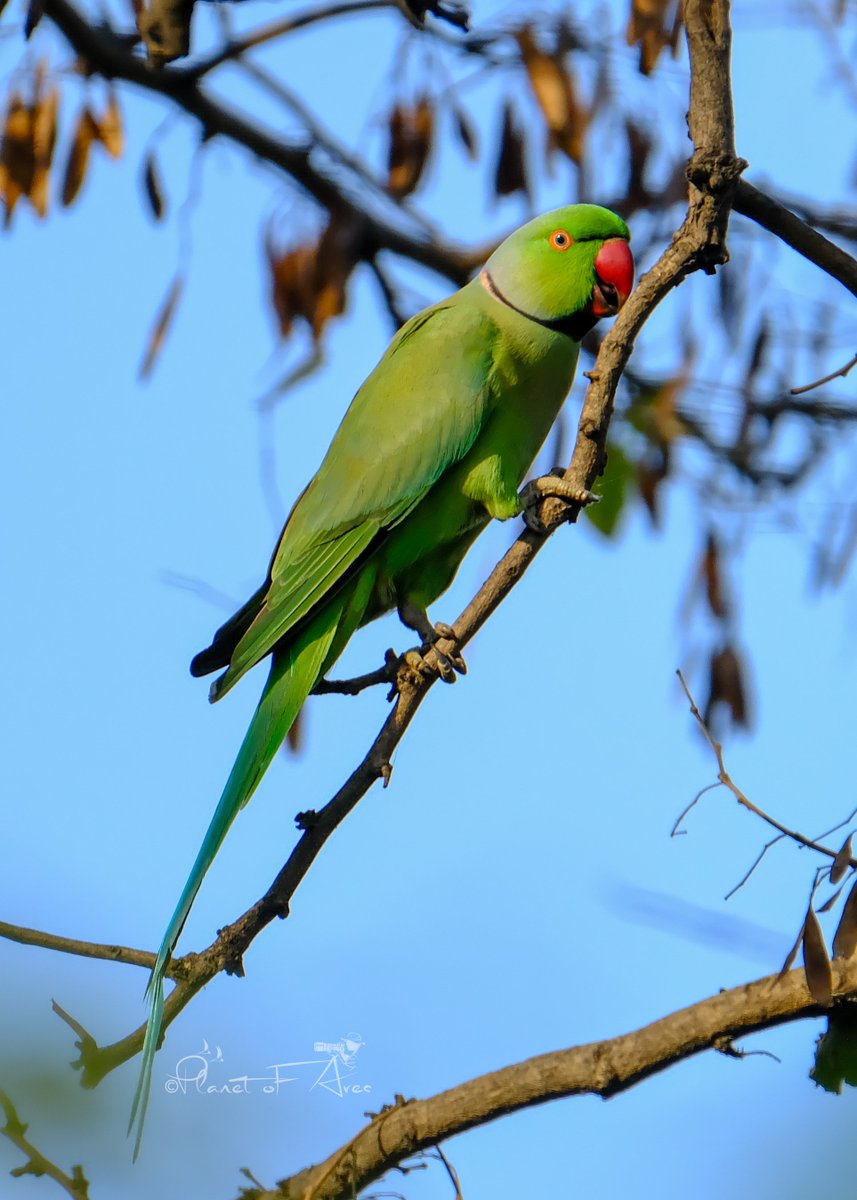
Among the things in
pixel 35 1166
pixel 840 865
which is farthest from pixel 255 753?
pixel 840 865

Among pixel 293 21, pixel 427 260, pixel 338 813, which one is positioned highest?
pixel 293 21

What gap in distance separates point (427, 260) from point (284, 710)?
2039mm

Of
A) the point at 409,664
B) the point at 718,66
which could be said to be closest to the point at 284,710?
the point at 409,664

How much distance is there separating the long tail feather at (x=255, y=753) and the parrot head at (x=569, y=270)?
0.94 meters

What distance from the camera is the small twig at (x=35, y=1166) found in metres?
1.95

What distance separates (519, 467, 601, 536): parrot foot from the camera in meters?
2.67

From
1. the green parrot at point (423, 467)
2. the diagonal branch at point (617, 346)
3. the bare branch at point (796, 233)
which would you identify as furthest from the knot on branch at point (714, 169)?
the green parrot at point (423, 467)

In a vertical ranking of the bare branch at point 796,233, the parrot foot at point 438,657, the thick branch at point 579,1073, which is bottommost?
the thick branch at point 579,1073

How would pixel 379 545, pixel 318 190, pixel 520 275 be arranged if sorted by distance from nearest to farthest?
pixel 379 545 < pixel 520 275 < pixel 318 190

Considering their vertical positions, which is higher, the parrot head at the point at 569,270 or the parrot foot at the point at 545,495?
the parrot head at the point at 569,270

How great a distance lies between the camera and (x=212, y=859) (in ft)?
8.64

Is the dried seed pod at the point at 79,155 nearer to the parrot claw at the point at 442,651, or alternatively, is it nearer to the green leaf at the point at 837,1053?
the parrot claw at the point at 442,651

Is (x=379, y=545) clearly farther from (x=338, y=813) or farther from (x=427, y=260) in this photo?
(x=427, y=260)

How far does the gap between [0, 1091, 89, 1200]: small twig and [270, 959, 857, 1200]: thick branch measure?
0.42 meters
